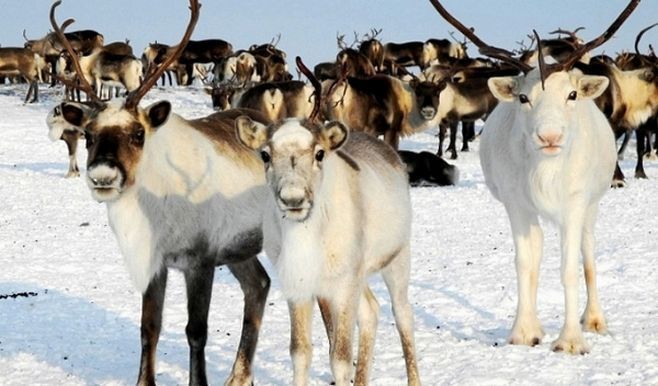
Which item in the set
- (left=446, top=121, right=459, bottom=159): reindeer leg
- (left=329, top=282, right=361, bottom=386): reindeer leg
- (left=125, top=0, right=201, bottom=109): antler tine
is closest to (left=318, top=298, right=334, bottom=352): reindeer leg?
(left=329, top=282, right=361, bottom=386): reindeer leg

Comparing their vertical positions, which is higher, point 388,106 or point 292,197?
point 292,197

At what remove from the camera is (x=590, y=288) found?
6.35m

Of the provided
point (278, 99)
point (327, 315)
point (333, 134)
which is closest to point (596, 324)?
point (327, 315)

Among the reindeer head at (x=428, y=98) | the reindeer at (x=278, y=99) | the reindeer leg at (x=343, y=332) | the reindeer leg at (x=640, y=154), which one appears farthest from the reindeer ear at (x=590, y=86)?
the reindeer head at (x=428, y=98)

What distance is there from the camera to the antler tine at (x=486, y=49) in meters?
6.11

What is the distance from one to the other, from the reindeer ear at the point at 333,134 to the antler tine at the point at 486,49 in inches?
81.7

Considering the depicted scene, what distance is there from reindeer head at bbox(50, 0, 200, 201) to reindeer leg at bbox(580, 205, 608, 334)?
293 cm

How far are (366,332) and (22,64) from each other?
29563mm

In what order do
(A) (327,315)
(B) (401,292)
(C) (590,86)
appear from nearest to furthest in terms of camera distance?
(A) (327,315)
(B) (401,292)
(C) (590,86)

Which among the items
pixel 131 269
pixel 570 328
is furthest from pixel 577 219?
pixel 131 269

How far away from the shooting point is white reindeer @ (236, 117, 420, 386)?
4195 mm

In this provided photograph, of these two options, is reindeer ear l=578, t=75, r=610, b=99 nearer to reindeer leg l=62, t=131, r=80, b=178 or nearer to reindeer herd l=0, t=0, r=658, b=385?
reindeer herd l=0, t=0, r=658, b=385

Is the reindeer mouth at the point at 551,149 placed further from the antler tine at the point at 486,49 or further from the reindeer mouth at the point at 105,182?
the reindeer mouth at the point at 105,182

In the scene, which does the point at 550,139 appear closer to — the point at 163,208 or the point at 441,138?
the point at 163,208
